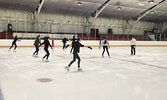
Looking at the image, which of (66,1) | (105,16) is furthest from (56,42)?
(105,16)

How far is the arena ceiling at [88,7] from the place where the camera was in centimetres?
2020

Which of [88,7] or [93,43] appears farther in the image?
[88,7]

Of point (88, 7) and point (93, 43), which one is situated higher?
point (88, 7)

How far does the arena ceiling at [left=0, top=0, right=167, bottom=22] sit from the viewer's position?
20.2 m

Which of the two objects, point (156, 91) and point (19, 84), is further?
point (19, 84)

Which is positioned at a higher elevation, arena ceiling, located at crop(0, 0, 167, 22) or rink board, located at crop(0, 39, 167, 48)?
arena ceiling, located at crop(0, 0, 167, 22)

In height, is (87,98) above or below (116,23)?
below

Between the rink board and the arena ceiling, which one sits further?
the arena ceiling

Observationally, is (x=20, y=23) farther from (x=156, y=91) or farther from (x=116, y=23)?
(x=156, y=91)

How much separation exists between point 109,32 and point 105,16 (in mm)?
2916

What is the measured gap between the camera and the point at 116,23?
29.7 m

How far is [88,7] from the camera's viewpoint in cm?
2281

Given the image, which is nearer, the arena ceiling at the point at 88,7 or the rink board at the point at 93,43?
the rink board at the point at 93,43

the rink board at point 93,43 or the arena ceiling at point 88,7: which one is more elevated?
the arena ceiling at point 88,7
